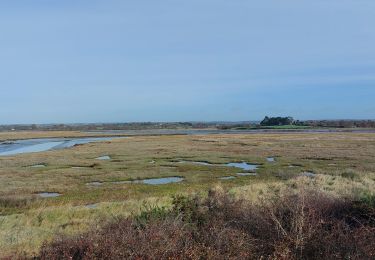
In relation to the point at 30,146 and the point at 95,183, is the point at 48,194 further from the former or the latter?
the point at 30,146

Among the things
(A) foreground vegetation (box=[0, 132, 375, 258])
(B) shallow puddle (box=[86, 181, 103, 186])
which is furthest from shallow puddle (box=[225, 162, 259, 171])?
(B) shallow puddle (box=[86, 181, 103, 186])

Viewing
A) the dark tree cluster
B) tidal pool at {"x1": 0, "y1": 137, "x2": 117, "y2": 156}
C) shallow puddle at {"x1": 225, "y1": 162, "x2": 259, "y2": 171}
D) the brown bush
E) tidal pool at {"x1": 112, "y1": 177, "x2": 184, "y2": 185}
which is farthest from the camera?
the dark tree cluster

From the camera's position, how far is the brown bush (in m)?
6.73

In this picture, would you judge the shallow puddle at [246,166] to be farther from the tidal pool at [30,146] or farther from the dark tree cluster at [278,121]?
the dark tree cluster at [278,121]

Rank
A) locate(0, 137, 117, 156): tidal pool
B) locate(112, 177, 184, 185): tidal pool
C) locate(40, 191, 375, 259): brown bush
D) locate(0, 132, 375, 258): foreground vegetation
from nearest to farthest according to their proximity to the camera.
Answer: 1. locate(40, 191, 375, 259): brown bush
2. locate(0, 132, 375, 258): foreground vegetation
3. locate(112, 177, 184, 185): tidal pool
4. locate(0, 137, 117, 156): tidal pool

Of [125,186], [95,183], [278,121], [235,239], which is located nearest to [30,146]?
[95,183]

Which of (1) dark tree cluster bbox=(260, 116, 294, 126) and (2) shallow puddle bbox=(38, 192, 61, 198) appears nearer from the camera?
(2) shallow puddle bbox=(38, 192, 61, 198)

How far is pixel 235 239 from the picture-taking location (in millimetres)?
7211

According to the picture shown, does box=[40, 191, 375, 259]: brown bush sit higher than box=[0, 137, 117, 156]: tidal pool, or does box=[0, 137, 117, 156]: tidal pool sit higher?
box=[40, 191, 375, 259]: brown bush

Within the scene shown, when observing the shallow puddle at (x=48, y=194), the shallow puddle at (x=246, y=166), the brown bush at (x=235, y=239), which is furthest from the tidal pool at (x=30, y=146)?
the brown bush at (x=235, y=239)

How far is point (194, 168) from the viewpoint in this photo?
3719 centimetres

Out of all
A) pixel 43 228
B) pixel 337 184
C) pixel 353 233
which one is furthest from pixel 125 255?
pixel 337 184

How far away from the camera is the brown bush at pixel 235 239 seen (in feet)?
22.1

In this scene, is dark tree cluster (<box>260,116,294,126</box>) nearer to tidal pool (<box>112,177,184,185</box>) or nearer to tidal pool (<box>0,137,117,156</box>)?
tidal pool (<box>0,137,117,156</box>)
